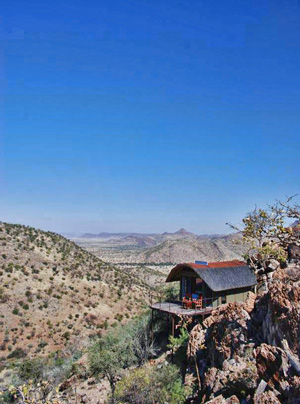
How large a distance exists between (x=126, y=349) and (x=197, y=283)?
7755 millimetres

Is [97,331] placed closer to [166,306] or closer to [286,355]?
[166,306]

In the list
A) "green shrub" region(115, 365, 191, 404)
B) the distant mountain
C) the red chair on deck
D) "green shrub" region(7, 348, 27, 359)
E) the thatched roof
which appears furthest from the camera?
the distant mountain

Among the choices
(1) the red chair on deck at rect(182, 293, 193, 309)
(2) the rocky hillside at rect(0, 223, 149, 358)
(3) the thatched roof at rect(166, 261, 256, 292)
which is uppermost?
(3) the thatched roof at rect(166, 261, 256, 292)

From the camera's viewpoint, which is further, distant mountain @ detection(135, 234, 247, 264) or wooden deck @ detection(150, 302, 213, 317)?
distant mountain @ detection(135, 234, 247, 264)

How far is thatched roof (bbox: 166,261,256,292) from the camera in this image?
23.7m

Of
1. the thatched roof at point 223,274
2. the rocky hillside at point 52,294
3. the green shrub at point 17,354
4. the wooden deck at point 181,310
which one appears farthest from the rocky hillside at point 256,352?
the rocky hillside at point 52,294

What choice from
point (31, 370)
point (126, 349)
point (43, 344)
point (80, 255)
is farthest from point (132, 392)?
point (80, 255)

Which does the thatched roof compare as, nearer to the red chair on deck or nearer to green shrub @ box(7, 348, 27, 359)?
the red chair on deck

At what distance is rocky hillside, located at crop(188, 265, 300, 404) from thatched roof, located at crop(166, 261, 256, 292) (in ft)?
14.9

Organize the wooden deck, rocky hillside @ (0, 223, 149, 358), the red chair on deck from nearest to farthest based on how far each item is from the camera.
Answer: the wooden deck → the red chair on deck → rocky hillside @ (0, 223, 149, 358)

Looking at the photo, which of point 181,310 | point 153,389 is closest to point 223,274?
point 181,310

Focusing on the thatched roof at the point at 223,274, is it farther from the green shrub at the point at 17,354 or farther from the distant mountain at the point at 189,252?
the distant mountain at the point at 189,252

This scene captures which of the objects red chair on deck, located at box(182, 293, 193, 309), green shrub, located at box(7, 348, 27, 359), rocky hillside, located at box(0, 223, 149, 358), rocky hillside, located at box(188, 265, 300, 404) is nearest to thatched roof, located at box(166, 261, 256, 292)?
red chair on deck, located at box(182, 293, 193, 309)

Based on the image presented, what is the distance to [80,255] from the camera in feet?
201
